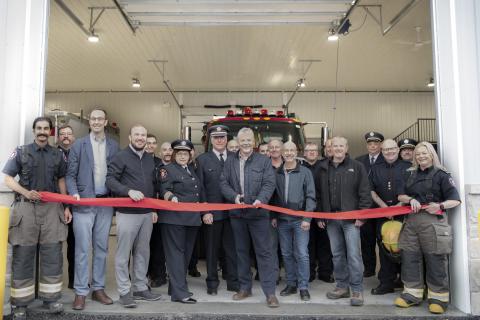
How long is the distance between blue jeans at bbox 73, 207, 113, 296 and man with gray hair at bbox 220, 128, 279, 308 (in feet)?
4.45

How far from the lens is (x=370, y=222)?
5.67 meters

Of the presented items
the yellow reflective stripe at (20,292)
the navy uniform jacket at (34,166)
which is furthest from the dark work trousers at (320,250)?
the yellow reflective stripe at (20,292)

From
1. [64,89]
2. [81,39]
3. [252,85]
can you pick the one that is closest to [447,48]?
[81,39]

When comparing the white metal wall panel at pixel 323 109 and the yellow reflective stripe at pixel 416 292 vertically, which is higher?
the white metal wall panel at pixel 323 109

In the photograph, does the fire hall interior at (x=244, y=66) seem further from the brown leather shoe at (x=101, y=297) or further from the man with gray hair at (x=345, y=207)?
the man with gray hair at (x=345, y=207)

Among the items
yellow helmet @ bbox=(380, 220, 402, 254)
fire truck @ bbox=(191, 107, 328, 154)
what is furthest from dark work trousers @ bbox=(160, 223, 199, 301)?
fire truck @ bbox=(191, 107, 328, 154)

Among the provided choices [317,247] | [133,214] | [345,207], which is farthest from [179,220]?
[317,247]

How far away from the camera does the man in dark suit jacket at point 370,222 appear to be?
5578 millimetres

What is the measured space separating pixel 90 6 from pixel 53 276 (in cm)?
721

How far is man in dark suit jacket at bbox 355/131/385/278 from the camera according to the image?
5578 millimetres

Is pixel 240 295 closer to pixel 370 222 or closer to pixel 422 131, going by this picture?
pixel 370 222

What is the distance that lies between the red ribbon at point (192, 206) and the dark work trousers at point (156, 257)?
1172 millimetres

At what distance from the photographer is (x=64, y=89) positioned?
17281 millimetres

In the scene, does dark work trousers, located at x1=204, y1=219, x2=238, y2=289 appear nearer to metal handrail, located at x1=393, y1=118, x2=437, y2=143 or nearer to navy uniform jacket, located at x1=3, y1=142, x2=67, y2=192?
navy uniform jacket, located at x1=3, y1=142, x2=67, y2=192
